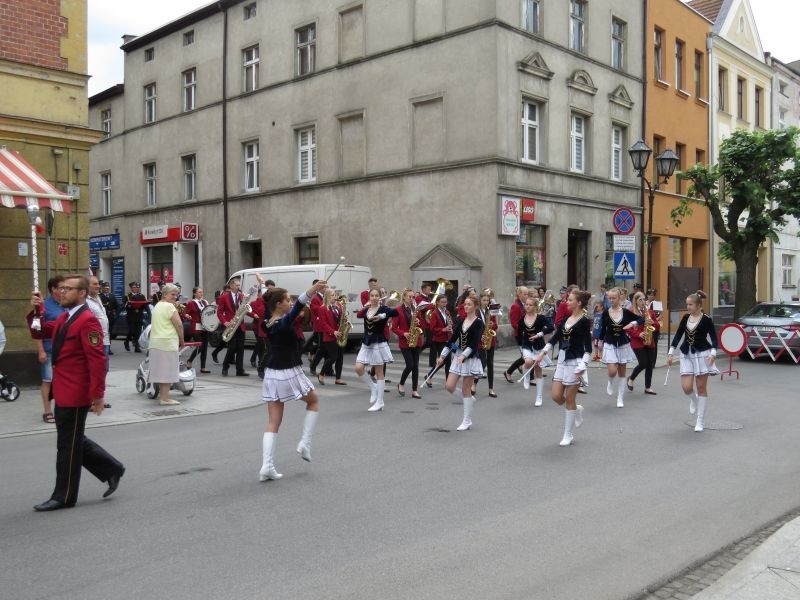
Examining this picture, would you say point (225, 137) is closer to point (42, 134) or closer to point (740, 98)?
point (42, 134)

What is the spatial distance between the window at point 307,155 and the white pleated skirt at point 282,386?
2033 cm

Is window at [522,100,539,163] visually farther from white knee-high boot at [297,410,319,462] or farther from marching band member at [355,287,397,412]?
white knee-high boot at [297,410,319,462]

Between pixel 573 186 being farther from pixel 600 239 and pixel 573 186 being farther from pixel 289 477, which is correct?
pixel 289 477

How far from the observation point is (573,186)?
24641 millimetres

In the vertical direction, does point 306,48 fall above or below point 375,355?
above

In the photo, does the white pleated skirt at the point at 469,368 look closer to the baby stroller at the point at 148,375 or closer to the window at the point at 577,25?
the baby stroller at the point at 148,375

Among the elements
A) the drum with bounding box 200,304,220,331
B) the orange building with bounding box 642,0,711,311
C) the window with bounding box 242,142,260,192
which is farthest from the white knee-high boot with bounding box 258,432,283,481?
the window with bounding box 242,142,260,192

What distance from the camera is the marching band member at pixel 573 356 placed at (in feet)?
28.9

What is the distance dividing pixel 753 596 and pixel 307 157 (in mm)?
24456

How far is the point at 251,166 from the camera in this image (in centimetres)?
2947

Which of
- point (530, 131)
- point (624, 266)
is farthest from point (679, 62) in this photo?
point (624, 266)

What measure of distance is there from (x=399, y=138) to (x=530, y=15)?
523 cm

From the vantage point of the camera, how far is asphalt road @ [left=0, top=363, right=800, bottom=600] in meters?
4.60

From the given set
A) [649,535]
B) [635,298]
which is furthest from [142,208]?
[649,535]
